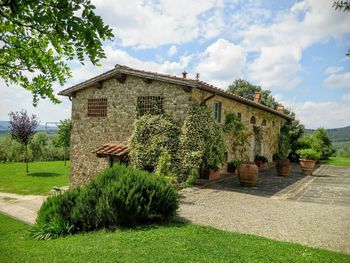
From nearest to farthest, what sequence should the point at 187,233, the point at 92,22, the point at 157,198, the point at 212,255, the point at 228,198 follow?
1. the point at 92,22
2. the point at 212,255
3. the point at 187,233
4. the point at 157,198
5. the point at 228,198

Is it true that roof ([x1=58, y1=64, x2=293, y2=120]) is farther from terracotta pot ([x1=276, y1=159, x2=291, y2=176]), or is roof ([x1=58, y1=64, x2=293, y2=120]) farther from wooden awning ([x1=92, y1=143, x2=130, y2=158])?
terracotta pot ([x1=276, y1=159, x2=291, y2=176])

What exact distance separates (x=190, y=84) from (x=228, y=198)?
4454 millimetres

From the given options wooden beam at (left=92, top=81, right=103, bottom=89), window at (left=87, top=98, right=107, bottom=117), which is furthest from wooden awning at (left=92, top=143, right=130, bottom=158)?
wooden beam at (left=92, top=81, right=103, bottom=89)

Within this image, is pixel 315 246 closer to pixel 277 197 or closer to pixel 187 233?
pixel 187 233

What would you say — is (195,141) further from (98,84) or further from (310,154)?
(310,154)

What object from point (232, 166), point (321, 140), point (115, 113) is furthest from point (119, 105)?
point (321, 140)

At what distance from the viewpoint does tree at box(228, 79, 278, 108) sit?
1396 inches

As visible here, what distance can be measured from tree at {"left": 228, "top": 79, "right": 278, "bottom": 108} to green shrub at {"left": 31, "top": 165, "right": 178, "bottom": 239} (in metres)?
30.0

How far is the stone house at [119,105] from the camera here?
12328 millimetres

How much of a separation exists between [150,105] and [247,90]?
1026 inches

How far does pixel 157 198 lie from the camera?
721 centimetres

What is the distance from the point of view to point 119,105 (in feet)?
46.8

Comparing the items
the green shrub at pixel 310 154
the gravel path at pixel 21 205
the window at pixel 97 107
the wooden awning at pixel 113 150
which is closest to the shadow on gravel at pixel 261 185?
the green shrub at pixel 310 154

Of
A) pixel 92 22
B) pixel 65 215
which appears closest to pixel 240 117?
pixel 65 215
